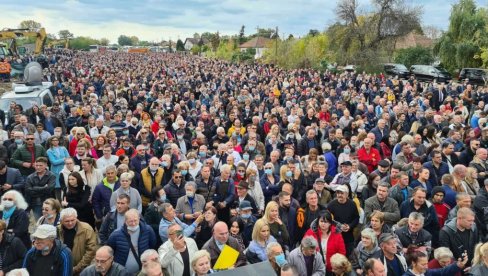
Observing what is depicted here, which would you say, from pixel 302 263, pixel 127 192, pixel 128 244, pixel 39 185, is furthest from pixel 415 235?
pixel 39 185

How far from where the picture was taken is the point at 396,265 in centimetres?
432

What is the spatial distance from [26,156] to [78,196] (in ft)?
7.28

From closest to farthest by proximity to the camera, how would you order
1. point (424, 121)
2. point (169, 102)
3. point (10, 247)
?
point (10, 247) < point (424, 121) < point (169, 102)

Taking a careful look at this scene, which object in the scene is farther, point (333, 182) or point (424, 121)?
point (424, 121)

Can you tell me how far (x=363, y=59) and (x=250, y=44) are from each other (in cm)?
5071

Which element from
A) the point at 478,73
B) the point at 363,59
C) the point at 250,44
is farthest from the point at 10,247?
the point at 250,44

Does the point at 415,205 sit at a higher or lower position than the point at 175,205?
higher

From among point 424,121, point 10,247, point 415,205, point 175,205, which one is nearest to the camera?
point 10,247

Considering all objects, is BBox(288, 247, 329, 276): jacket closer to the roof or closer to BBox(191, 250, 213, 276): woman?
BBox(191, 250, 213, 276): woman

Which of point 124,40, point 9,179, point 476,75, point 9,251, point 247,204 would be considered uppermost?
point 124,40

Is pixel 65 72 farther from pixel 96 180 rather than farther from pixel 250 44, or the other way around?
pixel 250 44

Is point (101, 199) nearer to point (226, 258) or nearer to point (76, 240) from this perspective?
point (76, 240)

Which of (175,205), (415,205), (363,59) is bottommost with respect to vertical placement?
(175,205)

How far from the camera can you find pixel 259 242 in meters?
4.60
